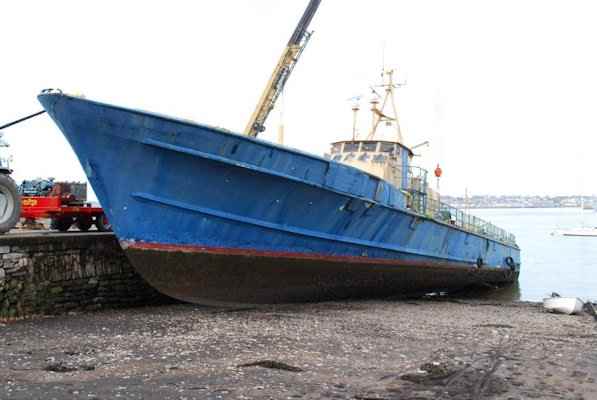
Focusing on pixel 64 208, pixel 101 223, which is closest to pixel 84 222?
pixel 101 223

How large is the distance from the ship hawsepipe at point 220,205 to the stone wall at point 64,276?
0.97 m

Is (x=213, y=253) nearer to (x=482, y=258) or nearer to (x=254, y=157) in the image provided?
(x=254, y=157)

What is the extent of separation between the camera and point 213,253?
8828mm

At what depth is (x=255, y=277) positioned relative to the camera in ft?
30.7

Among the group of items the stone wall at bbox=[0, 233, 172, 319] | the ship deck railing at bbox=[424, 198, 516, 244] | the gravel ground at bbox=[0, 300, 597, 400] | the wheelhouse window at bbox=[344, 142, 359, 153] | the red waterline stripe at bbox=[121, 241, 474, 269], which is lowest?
the gravel ground at bbox=[0, 300, 597, 400]

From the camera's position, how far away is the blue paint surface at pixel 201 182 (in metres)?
8.19

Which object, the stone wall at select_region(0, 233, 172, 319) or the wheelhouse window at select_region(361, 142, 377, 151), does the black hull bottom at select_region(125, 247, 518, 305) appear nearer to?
the stone wall at select_region(0, 233, 172, 319)

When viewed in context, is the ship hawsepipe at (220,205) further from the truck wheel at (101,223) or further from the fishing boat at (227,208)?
the truck wheel at (101,223)

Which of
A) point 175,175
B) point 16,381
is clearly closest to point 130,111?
point 175,175

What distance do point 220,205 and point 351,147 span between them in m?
5.92

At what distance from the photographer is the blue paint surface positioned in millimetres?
8188

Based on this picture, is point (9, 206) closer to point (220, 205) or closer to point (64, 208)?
point (64, 208)

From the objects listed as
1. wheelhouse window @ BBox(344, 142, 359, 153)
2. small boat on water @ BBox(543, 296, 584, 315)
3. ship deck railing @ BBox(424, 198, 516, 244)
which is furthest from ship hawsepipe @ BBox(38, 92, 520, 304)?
small boat on water @ BBox(543, 296, 584, 315)

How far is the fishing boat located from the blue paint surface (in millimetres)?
16
